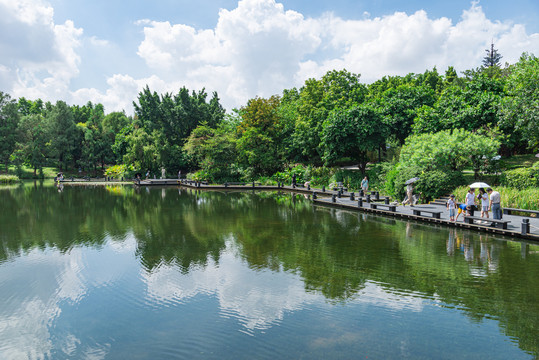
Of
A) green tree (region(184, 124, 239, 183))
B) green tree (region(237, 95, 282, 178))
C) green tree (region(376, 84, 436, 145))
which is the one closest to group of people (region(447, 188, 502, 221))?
green tree (region(376, 84, 436, 145))

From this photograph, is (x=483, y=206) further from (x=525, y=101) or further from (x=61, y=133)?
(x=61, y=133)

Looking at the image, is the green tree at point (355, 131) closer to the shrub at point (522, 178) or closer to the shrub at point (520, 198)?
the shrub at point (522, 178)

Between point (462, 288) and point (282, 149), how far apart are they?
37182mm

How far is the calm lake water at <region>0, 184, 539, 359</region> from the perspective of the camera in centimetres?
670

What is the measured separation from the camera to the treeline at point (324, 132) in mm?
23906

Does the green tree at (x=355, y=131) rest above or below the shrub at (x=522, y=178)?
above

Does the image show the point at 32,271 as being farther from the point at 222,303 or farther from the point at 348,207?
the point at 348,207

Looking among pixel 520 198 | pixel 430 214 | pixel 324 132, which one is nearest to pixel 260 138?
pixel 324 132

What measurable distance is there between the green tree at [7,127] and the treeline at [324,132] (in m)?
0.17

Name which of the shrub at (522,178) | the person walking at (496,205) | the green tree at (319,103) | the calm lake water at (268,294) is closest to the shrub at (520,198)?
the shrub at (522,178)

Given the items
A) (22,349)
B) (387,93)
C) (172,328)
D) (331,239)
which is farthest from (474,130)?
(22,349)

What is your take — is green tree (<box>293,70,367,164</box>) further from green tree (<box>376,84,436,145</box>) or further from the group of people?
the group of people

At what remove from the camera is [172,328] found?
7371mm

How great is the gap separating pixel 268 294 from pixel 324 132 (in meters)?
28.3
